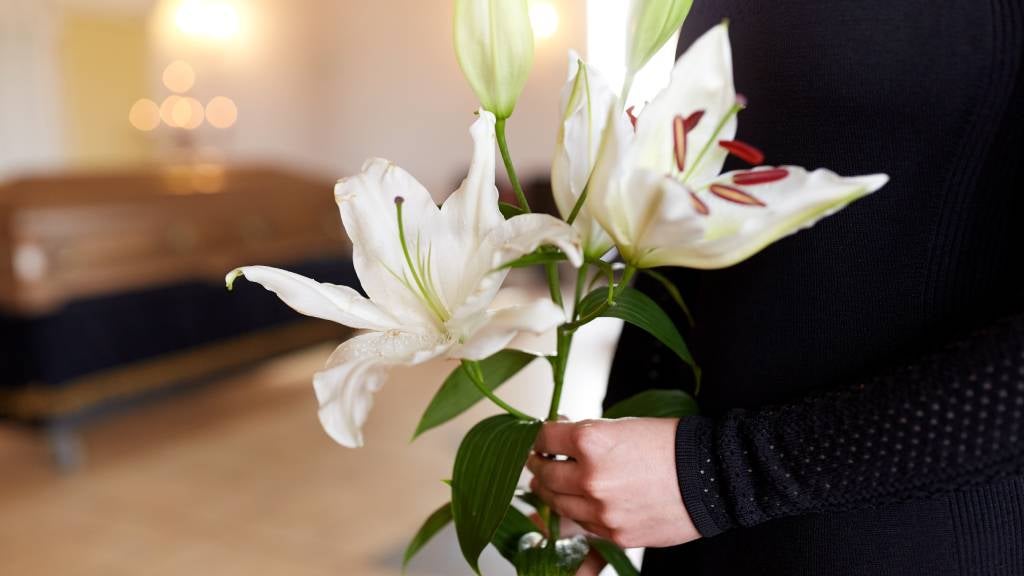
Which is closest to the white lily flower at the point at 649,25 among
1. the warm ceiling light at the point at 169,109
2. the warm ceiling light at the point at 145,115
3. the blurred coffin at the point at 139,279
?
the blurred coffin at the point at 139,279

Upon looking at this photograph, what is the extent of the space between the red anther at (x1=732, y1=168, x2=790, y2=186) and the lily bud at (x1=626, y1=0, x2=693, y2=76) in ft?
0.33

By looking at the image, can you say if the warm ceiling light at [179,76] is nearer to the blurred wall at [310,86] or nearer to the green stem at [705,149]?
the blurred wall at [310,86]

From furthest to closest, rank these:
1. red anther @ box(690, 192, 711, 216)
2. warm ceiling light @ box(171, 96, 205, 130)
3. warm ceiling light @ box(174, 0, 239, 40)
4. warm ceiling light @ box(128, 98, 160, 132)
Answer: warm ceiling light @ box(128, 98, 160, 132), warm ceiling light @ box(171, 96, 205, 130), warm ceiling light @ box(174, 0, 239, 40), red anther @ box(690, 192, 711, 216)

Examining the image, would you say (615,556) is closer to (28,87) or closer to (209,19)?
(209,19)

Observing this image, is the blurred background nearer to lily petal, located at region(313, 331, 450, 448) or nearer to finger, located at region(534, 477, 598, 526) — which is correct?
finger, located at region(534, 477, 598, 526)

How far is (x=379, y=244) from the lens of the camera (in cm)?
58

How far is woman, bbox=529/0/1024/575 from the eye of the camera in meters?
→ 0.62

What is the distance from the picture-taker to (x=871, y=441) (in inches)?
24.7

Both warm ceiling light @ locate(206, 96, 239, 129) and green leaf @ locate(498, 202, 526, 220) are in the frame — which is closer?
green leaf @ locate(498, 202, 526, 220)

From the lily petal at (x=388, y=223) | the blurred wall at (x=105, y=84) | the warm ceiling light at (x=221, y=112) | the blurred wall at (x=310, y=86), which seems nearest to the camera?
the lily petal at (x=388, y=223)

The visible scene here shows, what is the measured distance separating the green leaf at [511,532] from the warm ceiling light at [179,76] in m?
8.20

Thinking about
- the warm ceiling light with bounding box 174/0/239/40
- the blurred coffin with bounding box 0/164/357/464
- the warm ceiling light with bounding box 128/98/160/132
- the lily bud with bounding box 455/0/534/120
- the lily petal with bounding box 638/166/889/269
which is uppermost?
the warm ceiling light with bounding box 174/0/239/40

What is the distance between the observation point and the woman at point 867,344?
62 cm

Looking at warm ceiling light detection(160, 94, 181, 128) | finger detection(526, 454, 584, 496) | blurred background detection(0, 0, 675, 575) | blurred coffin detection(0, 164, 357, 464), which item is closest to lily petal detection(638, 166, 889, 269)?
finger detection(526, 454, 584, 496)
